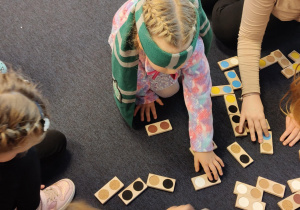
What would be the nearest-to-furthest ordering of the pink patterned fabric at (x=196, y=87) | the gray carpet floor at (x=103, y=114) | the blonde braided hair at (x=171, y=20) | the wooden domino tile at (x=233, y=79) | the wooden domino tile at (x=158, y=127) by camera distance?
1. the blonde braided hair at (x=171, y=20)
2. the pink patterned fabric at (x=196, y=87)
3. the gray carpet floor at (x=103, y=114)
4. the wooden domino tile at (x=158, y=127)
5. the wooden domino tile at (x=233, y=79)

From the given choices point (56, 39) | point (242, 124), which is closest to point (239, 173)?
point (242, 124)

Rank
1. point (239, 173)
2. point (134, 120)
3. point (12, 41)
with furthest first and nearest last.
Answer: point (12, 41)
point (134, 120)
point (239, 173)

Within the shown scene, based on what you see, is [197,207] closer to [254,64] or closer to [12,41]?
[254,64]

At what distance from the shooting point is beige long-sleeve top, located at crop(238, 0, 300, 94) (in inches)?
51.8

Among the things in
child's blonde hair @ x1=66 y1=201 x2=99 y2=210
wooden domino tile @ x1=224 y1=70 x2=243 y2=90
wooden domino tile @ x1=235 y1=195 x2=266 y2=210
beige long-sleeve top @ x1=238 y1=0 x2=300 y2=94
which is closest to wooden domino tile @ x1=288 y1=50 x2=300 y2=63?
beige long-sleeve top @ x1=238 y1=0 x2=300 y2=94

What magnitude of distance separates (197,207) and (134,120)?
47cm

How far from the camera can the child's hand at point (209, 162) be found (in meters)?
1.25

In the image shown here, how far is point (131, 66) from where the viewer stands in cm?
114

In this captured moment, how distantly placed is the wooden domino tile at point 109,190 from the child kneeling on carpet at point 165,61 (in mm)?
265

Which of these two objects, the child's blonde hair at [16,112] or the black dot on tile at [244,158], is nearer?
the child's blonde hair at [16,112]

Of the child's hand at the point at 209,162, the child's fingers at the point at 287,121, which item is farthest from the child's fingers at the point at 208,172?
the child's fingers at the point at 287,121

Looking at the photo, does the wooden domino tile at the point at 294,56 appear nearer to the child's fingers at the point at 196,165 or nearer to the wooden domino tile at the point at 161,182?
the child's fingers at the point at 196,165

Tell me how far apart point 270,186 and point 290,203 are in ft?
0.30

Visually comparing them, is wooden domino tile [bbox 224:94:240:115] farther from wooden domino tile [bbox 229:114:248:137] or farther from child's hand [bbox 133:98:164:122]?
child's hand [bbox 133:98:164:122]
